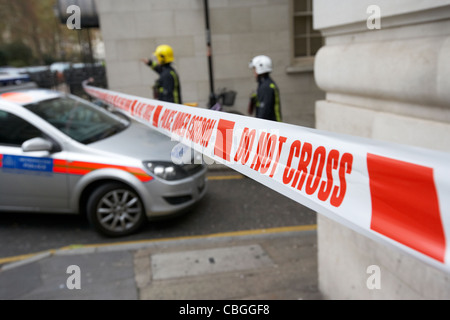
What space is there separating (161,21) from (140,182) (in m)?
5.21

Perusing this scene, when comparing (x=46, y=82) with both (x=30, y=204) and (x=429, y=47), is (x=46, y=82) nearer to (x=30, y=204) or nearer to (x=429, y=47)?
(x=30, y=204)

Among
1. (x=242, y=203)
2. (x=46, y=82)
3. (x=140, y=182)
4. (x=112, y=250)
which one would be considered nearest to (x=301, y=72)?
(x=242, y=203)

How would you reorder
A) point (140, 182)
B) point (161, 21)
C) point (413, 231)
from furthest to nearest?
1. point (161, 21)
2. point (140, 182)
3. point (413, 231)

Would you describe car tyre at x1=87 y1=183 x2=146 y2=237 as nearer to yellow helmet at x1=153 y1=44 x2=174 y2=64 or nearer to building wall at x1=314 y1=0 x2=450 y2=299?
building wall at x1=314 y1=0 x2=450 y2=299

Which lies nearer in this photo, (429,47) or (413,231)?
(413,231)

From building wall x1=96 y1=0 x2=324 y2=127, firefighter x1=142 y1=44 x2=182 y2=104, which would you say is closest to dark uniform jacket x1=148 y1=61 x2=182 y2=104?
firefighter x1=142 y1=44 x2=182 y2=104

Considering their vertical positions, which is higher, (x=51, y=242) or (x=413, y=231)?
(x=413, y=231)

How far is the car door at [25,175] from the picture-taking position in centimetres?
498

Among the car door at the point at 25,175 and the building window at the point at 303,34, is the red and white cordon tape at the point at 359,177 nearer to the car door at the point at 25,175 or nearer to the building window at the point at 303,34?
the car door at the point at 25,175

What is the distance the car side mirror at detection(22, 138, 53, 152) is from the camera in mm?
4809

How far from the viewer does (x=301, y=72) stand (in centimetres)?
950

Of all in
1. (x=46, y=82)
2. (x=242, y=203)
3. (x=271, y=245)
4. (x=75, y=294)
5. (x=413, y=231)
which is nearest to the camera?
(x=413, y=231)

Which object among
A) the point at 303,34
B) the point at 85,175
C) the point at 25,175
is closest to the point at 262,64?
the point at 85,175

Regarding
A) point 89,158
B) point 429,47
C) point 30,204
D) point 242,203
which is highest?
point 429,47
